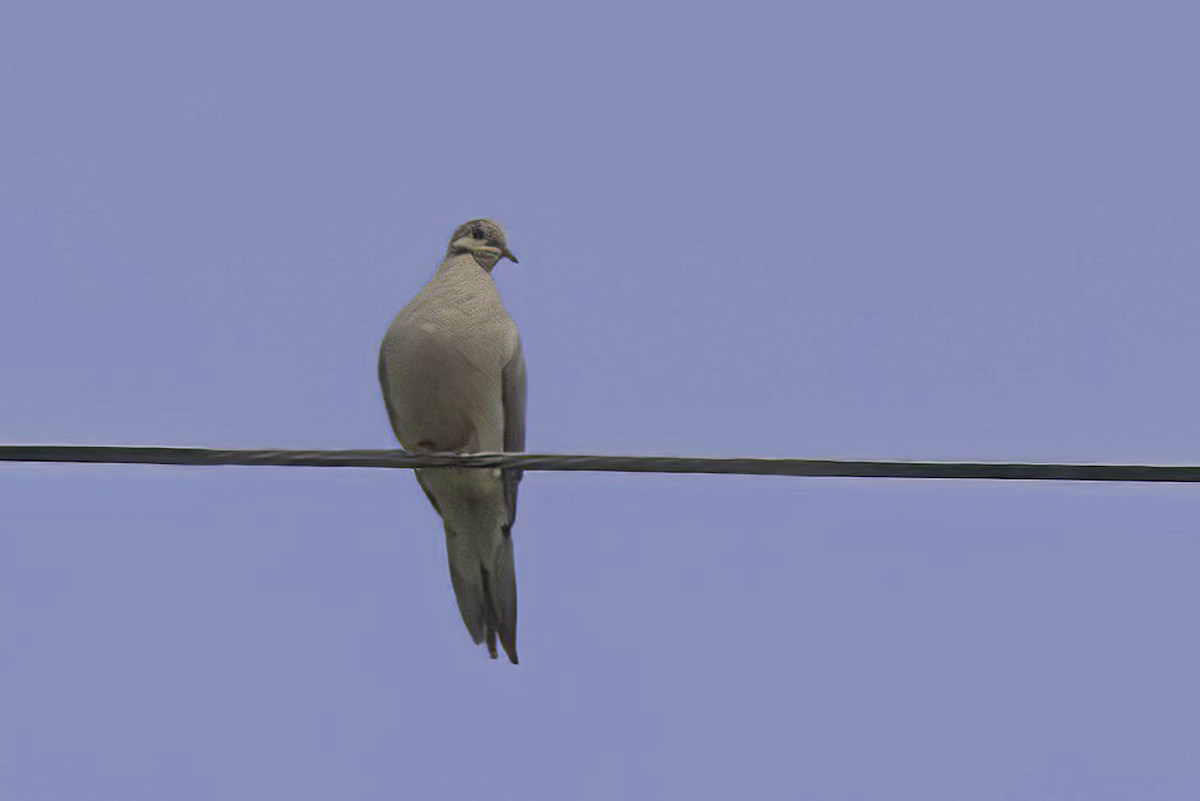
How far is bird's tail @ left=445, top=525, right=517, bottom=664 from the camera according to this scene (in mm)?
9266

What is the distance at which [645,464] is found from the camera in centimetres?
567

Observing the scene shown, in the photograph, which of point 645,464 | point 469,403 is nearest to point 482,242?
point 469,403

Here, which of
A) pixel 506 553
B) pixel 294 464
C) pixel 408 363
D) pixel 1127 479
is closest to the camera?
pixel 1127 479

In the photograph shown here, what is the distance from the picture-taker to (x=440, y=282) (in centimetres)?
902

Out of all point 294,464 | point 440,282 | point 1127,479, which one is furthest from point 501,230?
point 1127,479

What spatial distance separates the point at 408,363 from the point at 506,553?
45.8 inches

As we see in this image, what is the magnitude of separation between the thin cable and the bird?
2610mm

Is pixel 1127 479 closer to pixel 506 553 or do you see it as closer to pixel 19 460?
pixel 19 460

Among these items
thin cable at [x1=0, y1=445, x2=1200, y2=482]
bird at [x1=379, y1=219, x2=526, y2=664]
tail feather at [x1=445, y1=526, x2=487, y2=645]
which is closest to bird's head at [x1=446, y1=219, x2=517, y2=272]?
bird at [x1=379, y1=219, x2=526, y2=664]

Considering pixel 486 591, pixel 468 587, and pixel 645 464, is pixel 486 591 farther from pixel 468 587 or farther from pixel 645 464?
pixel 645 464

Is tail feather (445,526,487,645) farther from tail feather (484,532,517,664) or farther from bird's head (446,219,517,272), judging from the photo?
bird's head (446,219,517,272)

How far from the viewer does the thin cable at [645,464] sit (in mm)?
5504

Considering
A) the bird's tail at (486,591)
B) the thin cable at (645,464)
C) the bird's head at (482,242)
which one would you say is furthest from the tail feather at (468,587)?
the thin cable at (645,464)

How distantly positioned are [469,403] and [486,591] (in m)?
1.06
